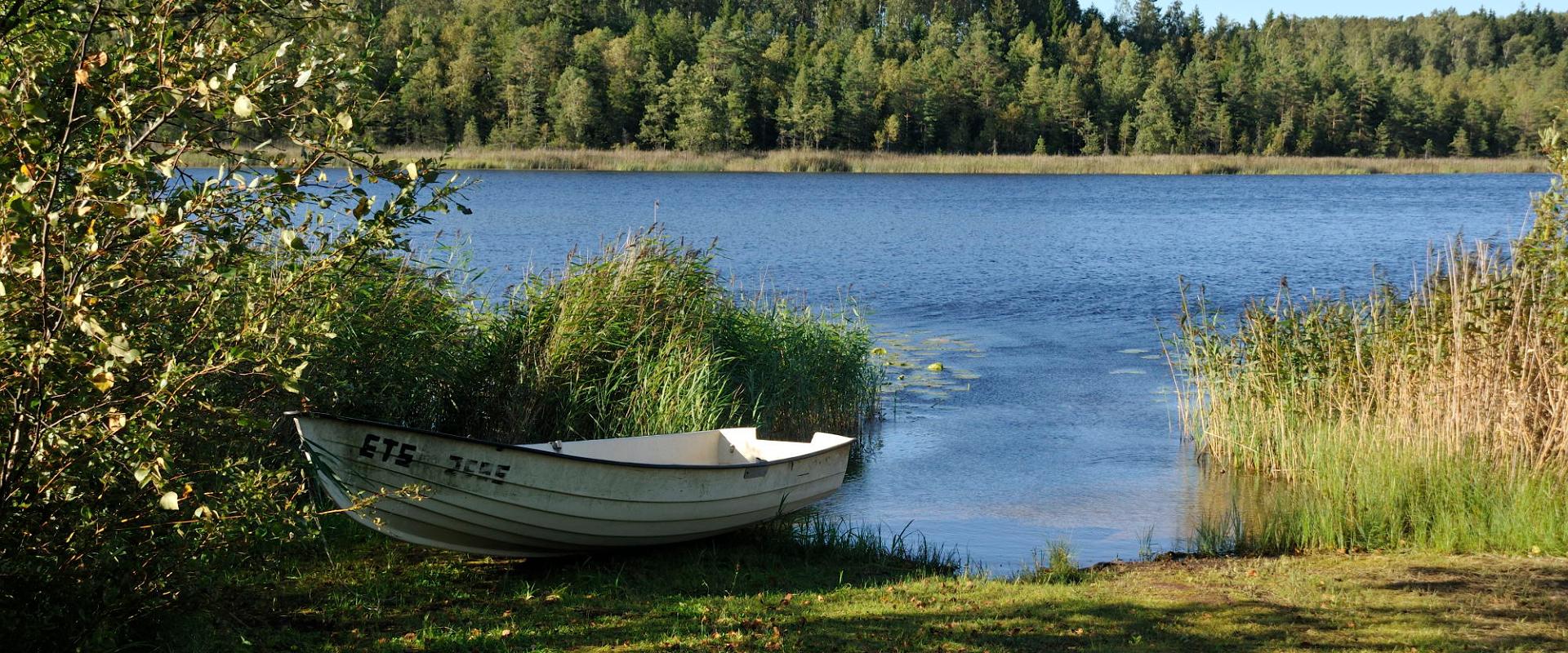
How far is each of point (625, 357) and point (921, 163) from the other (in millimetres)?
78173

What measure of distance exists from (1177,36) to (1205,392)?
497ft

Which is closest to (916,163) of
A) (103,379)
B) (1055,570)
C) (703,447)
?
(703,447)

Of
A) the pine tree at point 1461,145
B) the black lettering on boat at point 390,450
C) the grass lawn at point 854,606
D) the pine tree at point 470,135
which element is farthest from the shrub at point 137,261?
the pine tree at point 1461,145

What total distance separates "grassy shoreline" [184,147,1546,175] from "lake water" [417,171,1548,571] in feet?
17.9

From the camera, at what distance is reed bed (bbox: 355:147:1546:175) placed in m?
83.5

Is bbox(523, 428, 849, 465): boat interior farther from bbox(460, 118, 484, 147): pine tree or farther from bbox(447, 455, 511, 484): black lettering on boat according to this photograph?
bbox(460, 118, 484, 147): pine tree

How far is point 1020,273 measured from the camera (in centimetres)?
Answer: 3269

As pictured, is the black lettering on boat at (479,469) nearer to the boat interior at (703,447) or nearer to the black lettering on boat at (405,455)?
the black lettering on boat at (405,455)

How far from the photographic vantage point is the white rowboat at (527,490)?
7105 millimetres

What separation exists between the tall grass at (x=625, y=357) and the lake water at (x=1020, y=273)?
1586 mm

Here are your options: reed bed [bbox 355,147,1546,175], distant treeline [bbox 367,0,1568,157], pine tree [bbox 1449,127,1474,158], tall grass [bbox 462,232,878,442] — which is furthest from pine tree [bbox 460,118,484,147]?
tall grass [bbox 462,232,878,442]

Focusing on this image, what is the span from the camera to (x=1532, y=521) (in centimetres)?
830

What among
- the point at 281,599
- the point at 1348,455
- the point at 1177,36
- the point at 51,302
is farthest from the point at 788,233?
the point at 1177,36

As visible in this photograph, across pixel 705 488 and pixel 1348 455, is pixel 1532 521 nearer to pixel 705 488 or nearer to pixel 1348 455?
pixel 1348 455
